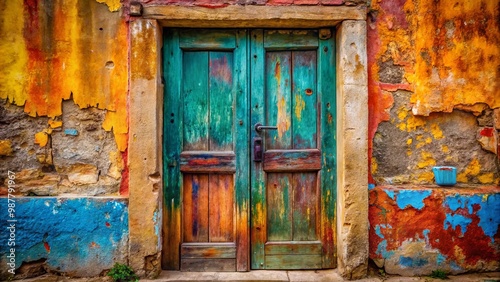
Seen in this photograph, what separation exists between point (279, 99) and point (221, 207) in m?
1.02

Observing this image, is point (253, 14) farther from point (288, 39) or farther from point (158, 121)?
point (158, 121)

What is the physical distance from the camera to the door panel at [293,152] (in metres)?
3.18

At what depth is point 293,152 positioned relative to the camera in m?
3.17

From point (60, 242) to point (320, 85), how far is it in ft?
7.93

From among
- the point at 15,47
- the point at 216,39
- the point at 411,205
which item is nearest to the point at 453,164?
the point at 411,205

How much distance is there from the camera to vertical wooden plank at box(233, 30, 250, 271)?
10.4 ft

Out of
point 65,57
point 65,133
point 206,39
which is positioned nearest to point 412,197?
point 206,39

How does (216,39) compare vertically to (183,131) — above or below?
above

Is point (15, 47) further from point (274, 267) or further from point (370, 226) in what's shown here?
point (370, 226)

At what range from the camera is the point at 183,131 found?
3197 millimetres

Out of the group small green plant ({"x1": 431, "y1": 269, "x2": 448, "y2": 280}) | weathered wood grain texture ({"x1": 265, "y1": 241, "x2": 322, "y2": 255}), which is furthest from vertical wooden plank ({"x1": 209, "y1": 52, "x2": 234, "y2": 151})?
small green plant ({"x1": 431, "y1": 269, "x2": 448, "y2": 280})

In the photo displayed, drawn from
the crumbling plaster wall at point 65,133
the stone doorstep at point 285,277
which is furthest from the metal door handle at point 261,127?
the stone doorstep at point 285,277

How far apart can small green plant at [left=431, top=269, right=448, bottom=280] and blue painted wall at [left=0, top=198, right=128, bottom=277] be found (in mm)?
2427

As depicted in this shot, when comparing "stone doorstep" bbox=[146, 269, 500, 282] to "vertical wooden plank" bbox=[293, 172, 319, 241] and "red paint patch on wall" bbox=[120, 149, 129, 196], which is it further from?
"red paint patch on wall" bbox=[120, 149, 129, 196]
